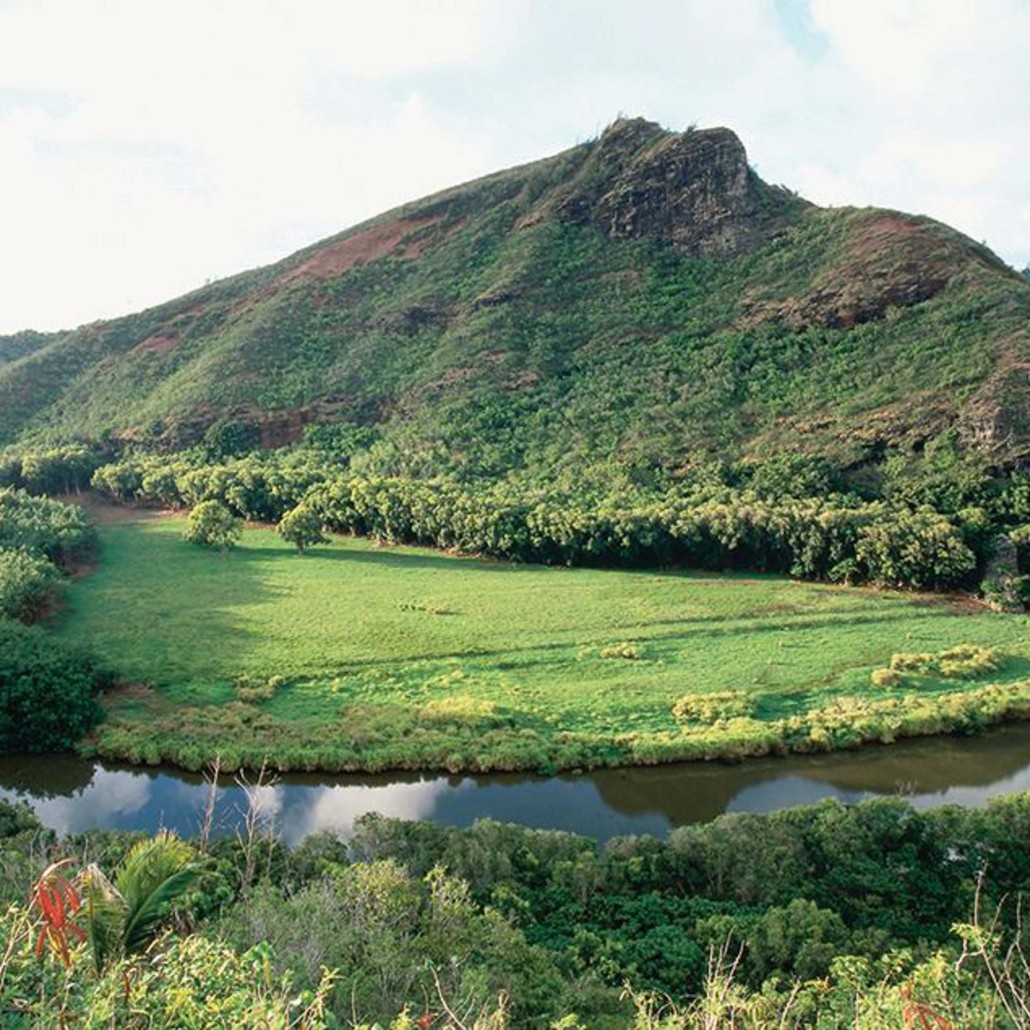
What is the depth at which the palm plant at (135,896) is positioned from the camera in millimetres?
9586

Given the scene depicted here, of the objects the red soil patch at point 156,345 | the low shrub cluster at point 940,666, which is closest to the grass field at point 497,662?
the low shrub cluster at point 940,666

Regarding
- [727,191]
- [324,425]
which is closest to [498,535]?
[324,425]

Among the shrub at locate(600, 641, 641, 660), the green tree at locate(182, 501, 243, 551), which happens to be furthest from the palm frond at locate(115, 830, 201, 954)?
the green tree at locate(182, 501, 243, 551)

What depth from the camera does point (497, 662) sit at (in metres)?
42.8

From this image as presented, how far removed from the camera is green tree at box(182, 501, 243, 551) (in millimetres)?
66250

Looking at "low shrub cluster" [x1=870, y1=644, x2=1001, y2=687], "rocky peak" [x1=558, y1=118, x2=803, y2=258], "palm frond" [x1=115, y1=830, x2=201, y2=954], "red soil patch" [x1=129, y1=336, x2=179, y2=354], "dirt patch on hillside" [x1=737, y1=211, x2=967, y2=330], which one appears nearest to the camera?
"palm frond" [x1=115, y1=830, x2=201, y2=954]

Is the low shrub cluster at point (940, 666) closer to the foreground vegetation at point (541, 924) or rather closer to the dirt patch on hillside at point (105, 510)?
the foreground vegetation at point (541, 924)

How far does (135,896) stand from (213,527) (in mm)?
59209

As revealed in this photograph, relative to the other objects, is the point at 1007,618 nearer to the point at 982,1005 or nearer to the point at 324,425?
the point at 982,1005

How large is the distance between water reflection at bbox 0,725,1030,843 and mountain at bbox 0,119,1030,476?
3691cm

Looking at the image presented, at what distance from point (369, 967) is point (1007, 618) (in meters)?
47.2

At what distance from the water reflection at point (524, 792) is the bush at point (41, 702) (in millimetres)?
942

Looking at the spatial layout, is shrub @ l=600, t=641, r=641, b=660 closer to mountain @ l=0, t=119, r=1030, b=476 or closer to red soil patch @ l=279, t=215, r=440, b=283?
mountain @ l=0, t=119, r=1030, b=476

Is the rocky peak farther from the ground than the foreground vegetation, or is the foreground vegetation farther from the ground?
the rocky peak
